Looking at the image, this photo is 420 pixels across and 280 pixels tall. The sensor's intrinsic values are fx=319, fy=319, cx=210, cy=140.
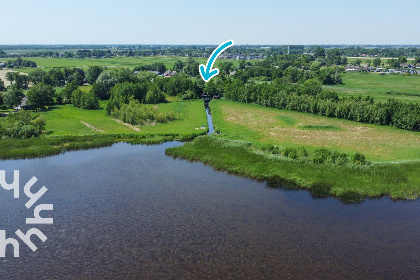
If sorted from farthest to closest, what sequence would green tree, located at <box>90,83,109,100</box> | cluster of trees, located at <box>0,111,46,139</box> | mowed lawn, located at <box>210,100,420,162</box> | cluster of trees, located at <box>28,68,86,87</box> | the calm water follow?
cluster of trees, located at <box>28,68,86,87</box> < green tree, located at <box>90,83,109,100</box> < cluster of trees, located at <box>0,111,46,139</box> < mowed lawn, located at <box>210,100,420,162</box> < the calm water

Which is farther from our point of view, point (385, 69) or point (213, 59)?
point (385, 69)


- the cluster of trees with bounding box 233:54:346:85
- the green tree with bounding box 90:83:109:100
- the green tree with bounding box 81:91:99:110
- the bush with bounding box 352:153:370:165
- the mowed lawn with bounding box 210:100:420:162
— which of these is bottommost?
the bush with bounding box 352:153:370:165

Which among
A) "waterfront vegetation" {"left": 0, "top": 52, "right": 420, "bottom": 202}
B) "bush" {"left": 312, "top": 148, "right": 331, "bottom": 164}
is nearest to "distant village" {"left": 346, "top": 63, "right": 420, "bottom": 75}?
"waterfront vegetation" {"left": 0, "top": 52, "right": 420, "bottom": 202}

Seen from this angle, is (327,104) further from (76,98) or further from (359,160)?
(76,98)

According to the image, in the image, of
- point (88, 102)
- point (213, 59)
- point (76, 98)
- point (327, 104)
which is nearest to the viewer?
point (213, 59)

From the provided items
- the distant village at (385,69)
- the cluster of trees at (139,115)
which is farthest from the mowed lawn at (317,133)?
the distant village at (385,69)

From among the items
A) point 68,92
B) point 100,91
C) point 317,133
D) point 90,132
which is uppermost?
point 100,91

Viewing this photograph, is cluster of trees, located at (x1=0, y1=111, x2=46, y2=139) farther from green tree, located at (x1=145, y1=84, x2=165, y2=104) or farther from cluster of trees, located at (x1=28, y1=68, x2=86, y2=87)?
cluster of trees, located at (x1=28, y1=68, x2=86, y2=87)

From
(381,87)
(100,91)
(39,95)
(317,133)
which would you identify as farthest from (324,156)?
(381,87)
